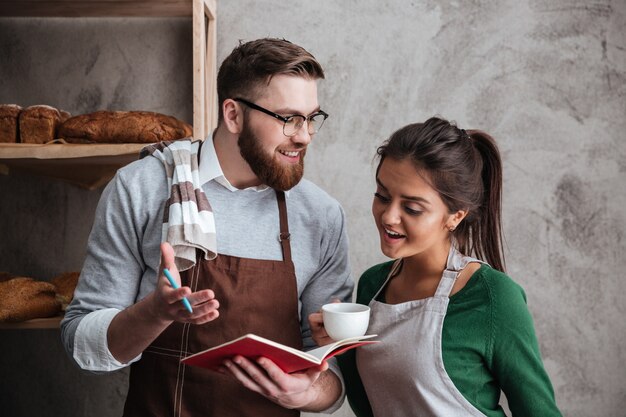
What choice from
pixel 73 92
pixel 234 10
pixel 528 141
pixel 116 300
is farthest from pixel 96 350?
pixel 528 141

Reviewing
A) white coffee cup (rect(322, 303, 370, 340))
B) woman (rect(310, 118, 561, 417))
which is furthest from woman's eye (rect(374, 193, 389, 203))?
white coffee cup (rect(322, 303, 370, 340))

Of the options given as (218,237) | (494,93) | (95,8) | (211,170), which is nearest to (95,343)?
(218,237)

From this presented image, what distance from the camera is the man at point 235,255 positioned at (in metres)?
1.50

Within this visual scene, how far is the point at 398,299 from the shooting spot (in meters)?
1.50

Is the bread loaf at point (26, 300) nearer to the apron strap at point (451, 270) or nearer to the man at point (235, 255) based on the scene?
the man at point (235, 255)

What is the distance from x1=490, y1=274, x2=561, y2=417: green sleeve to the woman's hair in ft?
0.79

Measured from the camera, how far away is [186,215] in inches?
58.6

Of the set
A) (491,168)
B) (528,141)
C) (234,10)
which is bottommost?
(491,168)

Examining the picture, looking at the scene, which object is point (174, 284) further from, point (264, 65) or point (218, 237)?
point (264, 65)

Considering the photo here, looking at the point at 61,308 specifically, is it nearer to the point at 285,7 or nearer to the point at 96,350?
the point at 96,350

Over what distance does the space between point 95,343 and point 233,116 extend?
2.34ft

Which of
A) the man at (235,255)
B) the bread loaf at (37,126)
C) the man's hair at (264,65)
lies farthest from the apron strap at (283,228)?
the bread loaf at (37,126)

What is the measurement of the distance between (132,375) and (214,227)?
0.48m

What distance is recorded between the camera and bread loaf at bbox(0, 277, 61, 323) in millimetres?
1917
